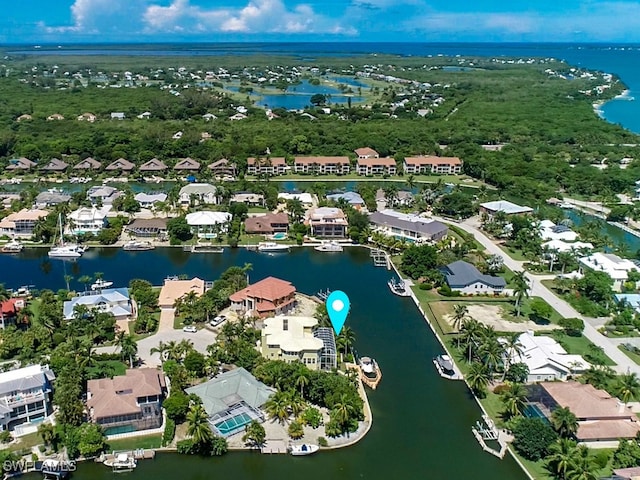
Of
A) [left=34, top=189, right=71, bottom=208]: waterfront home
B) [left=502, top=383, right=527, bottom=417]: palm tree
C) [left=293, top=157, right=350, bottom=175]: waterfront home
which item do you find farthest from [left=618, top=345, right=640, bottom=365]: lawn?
[left=34, top=189, right=71, bottom=208]: waterfront home

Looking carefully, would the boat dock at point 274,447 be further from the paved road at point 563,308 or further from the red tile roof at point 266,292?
the paved road at point 563,308

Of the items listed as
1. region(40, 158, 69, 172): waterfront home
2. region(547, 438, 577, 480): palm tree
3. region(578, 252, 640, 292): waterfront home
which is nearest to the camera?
region(547, 438, 577, 480): palm tree

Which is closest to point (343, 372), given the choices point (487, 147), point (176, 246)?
point (176, 246)

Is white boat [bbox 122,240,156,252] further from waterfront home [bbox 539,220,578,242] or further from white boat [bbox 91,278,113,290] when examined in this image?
waterfront home [bbox 539,220,578,242]

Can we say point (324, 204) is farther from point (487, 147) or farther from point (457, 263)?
point (487, 147)

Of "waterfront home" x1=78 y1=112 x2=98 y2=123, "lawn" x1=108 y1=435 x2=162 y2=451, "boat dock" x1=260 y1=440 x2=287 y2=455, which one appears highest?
"waterfront home" x1=78 y1=112 x2=98 y2=123

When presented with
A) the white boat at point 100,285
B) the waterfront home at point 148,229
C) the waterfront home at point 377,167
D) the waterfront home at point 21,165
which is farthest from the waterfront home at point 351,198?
the waterfront home at point 21,165
